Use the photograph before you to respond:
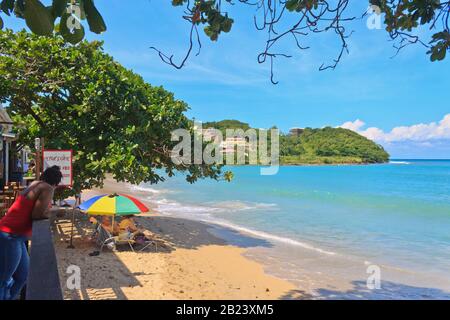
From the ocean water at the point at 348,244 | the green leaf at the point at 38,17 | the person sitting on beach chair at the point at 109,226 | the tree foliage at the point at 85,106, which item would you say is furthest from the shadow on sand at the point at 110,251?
the green leaf at the point at 38,17

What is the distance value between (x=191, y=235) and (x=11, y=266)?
9.92 m

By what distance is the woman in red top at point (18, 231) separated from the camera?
9.85 feet

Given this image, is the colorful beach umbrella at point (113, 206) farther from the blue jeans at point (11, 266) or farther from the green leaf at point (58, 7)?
the green leaf at point (58, 7)

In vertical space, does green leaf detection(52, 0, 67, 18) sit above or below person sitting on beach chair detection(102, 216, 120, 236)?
above

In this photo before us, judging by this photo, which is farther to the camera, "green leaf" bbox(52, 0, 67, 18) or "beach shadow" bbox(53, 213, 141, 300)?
"beach shadow" bbox(53, 213, 141, 300)

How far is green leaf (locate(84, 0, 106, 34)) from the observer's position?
5.83ft

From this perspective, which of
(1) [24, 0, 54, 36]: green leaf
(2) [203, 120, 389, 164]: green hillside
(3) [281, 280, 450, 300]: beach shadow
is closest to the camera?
(1) [24, 0, 54, 36]: green leaf

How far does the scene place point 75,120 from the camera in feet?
31.1

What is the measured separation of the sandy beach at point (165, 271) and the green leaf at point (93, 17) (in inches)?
210

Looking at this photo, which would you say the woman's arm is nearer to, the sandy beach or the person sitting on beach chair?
the sandy beach

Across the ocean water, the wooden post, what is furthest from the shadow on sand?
the wooden post

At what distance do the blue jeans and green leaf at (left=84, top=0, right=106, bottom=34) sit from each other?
2156mm
